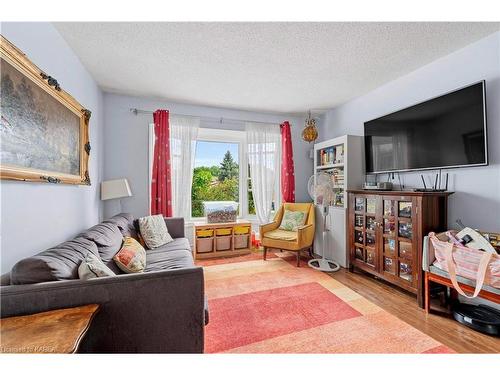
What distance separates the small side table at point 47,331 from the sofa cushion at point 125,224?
1.46 m

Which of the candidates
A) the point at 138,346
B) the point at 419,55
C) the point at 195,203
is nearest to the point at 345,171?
the point at 419,55

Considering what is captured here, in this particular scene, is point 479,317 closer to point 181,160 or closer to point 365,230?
point 365,230

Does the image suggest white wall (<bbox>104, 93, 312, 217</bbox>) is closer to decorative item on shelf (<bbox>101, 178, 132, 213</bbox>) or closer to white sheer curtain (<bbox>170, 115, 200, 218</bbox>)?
white sheer curtain (<bbox>170, 115, 200, 218</bbox>)

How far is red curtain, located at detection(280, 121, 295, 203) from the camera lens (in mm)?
3930

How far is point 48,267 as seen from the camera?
113 centimetres

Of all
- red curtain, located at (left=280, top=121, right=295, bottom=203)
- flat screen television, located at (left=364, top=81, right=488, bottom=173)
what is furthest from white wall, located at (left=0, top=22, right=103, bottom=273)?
flat screen television, located at (left=364, top=81, right=488, bottom=173)

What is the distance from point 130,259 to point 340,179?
2.76 meters

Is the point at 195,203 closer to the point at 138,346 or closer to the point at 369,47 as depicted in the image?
the point at 138,346

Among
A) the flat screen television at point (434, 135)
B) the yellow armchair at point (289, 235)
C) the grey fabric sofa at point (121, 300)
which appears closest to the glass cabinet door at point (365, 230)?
the flat screen television at point (434, 135)

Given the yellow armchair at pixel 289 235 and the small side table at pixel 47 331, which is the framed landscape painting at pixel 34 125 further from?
the yellow armchair at pixel 289 235

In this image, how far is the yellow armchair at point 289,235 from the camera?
3.07 meters

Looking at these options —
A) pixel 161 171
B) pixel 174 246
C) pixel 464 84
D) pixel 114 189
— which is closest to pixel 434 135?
pixel 464 84

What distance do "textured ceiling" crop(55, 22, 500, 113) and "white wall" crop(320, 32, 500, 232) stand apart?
12 cm

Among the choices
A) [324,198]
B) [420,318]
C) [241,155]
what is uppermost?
[241,155]
